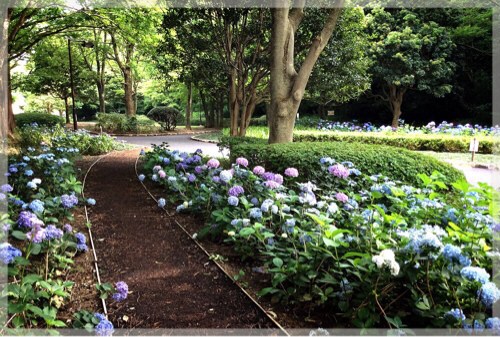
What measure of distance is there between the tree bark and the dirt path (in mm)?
2893

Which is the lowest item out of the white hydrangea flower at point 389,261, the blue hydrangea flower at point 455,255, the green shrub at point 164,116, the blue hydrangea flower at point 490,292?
the blue hydrangea flower at point 490,292

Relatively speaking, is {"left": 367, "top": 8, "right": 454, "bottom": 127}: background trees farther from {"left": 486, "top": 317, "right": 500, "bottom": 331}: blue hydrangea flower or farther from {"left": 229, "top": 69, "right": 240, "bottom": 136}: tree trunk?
Answer: {"left": 486, "top": 317, "right": 500, "bottom": 331}: blue hydrangea flower

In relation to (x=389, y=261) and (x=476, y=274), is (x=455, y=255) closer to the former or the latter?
(x=476, y=274)

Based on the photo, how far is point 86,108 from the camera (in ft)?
121

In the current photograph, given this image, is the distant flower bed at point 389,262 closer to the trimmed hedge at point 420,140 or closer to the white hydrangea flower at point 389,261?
the white hydrangea flower at point 389,261

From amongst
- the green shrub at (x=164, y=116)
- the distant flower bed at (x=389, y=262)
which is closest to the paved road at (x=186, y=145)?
the green shrub at (x=164, y=116)

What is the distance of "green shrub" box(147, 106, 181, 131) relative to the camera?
23031 mm

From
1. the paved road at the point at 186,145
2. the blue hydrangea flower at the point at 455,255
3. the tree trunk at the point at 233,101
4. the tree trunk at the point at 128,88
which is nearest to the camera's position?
the blue hydrangea flower at the point at 455,255

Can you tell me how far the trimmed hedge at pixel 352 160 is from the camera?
494 cm

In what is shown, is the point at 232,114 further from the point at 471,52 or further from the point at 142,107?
the point at 142,107

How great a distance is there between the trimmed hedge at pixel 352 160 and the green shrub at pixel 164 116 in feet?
60.3

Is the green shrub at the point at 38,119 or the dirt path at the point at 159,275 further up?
the green shrub at the point at 38,119

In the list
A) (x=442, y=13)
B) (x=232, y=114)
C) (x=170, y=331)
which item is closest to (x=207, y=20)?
(x=232, y=114)

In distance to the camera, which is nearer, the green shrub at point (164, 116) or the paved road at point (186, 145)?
the paved road at point (186, 145)
